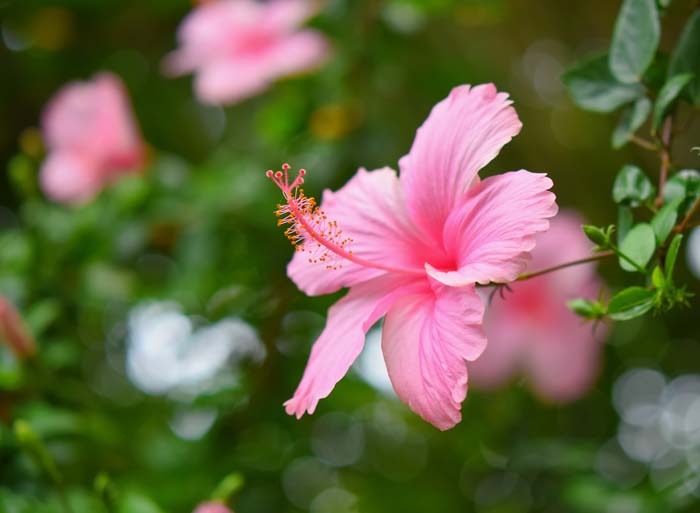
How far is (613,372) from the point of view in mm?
1763

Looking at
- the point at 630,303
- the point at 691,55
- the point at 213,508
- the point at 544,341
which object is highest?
the point at 691,55

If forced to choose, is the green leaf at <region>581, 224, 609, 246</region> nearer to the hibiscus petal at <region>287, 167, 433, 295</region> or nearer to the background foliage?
the hibiscus petal at <region>287, 167, 433, 295</region>

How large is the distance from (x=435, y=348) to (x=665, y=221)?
21cm

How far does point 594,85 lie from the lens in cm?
78

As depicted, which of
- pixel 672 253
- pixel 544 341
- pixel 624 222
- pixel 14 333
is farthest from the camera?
pixel 544 341

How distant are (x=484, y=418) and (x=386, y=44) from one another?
0.75 metres

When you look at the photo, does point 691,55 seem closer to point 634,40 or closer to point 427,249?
point 634,40

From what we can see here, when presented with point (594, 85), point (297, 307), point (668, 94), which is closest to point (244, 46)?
point (297, 307)

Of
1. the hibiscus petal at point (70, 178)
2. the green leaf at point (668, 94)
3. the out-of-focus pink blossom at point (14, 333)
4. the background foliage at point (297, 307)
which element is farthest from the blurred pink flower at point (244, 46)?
the green leaf at point (668, 94)

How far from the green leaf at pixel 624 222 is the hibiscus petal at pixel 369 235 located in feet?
0.54

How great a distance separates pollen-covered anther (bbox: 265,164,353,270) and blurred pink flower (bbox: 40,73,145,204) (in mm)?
878

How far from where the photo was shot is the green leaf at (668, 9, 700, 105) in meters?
0.70

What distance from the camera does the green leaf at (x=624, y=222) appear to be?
2.25 feet

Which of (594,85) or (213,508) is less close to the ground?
(594,85)
